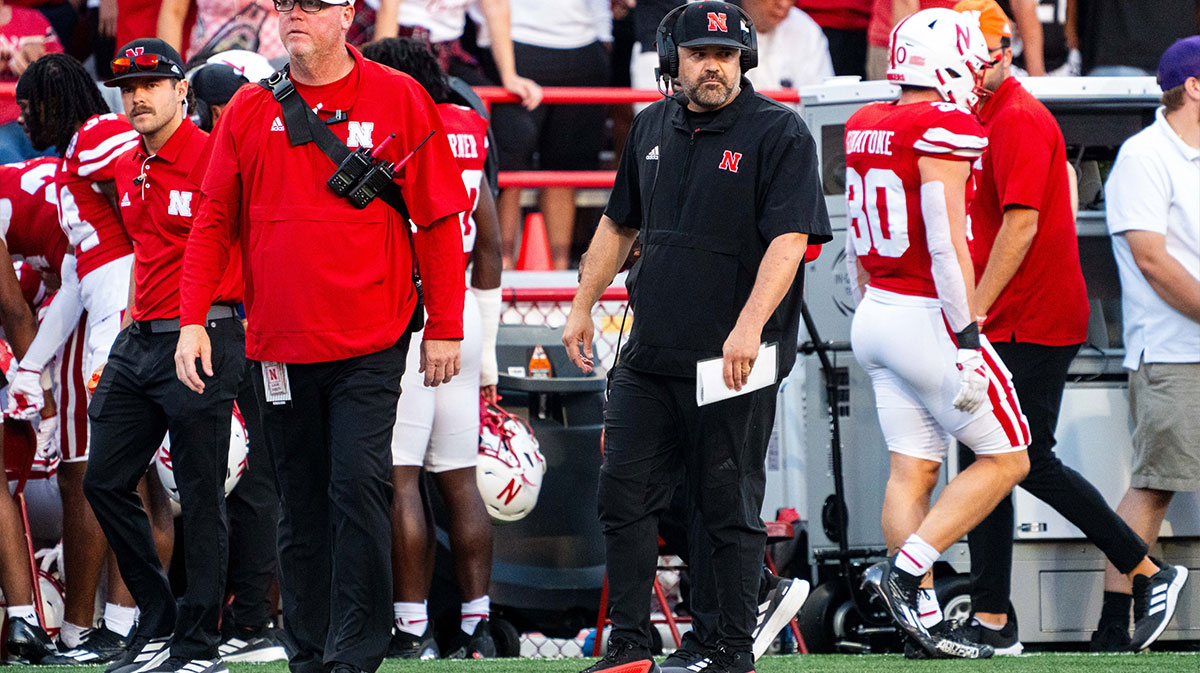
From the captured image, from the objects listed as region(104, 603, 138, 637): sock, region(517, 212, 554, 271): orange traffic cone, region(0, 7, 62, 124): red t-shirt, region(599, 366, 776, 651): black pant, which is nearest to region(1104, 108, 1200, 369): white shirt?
region(599, 366, 776, 651): black pant

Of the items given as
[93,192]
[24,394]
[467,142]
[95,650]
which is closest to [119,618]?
[95,650]

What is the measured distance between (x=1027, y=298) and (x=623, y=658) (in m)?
2.62

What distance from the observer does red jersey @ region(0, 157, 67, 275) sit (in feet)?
21.8

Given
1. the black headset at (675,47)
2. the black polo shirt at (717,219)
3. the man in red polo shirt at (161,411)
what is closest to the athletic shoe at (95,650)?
the man in red polo shirt at (161,411)

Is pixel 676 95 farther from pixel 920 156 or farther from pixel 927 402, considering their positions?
pixel 927 402

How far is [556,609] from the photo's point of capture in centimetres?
724

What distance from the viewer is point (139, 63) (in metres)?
5.61

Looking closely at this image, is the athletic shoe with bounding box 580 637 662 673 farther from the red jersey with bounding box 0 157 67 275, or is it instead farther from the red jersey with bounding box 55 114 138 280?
the red jersey with bounding box 0 157 67 275

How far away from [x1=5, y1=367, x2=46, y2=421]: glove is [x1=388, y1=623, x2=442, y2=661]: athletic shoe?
162 cm

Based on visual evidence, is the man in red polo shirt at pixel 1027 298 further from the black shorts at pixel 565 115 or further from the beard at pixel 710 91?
the black shorts at pixel 565 115

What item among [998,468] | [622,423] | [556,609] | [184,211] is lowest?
[556,609]

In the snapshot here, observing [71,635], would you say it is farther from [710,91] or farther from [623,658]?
[710,91]

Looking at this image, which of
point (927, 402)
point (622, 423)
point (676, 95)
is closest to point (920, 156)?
point (927, 402)

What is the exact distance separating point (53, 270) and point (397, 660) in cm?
226
